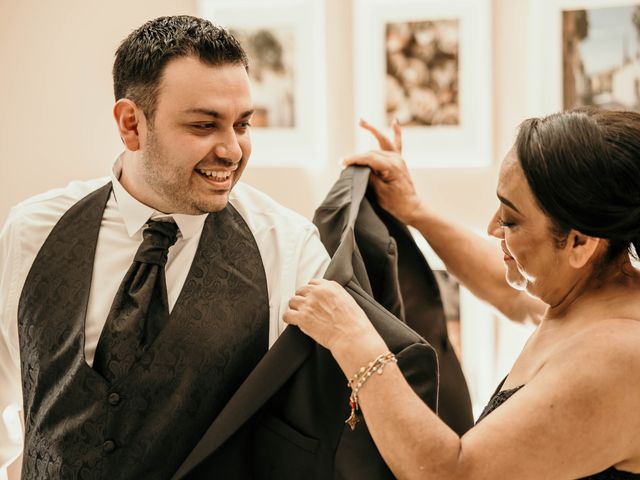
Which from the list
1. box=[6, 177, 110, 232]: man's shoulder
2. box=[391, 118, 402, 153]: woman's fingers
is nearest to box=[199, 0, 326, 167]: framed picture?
box=[391, 118, 402, 153]: woman's fingers

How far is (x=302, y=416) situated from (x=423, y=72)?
1522mm

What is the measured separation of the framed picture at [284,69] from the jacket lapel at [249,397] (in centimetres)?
144

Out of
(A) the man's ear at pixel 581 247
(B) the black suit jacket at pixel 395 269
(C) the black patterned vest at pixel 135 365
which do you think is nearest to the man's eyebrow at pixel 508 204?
(A) the man's ear at pixel 581 247

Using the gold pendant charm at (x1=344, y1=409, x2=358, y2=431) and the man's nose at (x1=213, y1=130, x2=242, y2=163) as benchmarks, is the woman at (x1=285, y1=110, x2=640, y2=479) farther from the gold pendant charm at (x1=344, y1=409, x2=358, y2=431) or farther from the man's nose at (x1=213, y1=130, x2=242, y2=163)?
the man's nose at (x1=213, y1=130, x2=242, y2=163)

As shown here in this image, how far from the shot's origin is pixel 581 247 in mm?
1545

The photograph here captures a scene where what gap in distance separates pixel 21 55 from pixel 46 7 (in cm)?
21

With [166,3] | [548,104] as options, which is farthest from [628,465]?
[166,3]

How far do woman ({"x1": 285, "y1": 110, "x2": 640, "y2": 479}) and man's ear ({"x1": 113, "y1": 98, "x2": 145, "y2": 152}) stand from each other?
49 cm

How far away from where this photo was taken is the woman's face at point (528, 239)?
1565 millimetres

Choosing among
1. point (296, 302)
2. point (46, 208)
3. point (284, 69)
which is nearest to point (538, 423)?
point (296, 302)

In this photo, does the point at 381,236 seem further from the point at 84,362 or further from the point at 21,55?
the point at 21,55

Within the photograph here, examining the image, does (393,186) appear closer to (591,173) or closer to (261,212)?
(261,212)

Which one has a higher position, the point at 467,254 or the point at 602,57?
the point at 602,57

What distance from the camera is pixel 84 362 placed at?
166 centimetres
